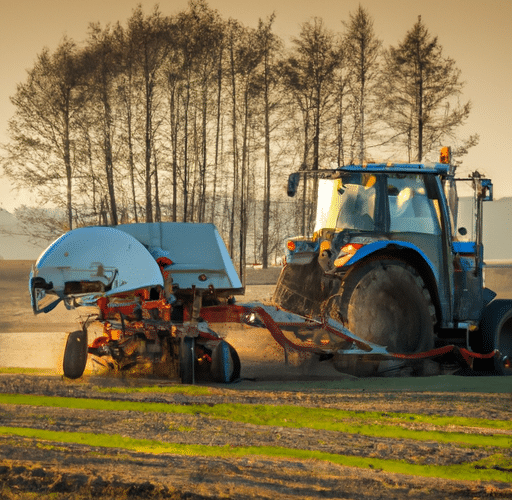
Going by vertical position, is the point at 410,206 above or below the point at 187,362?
above

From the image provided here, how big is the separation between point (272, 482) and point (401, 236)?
445 cm

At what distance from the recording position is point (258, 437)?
5.09 m

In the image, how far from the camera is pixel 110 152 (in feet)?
86.5

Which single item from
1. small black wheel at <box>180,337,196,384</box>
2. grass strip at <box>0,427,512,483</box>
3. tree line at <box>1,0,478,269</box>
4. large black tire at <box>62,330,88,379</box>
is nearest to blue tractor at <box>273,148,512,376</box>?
small black wheel at <box>180,337,196,384</box>

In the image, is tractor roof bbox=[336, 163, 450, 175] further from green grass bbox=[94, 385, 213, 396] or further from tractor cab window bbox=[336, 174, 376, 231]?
green grass bbox=[94, 385, 213, 396]

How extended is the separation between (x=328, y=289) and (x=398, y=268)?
2.68 feet

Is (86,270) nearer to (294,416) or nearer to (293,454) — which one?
(294,416)

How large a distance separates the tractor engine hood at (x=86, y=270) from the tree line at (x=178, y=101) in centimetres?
1876

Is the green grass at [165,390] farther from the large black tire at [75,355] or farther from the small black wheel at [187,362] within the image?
the large black tire at [75,355]

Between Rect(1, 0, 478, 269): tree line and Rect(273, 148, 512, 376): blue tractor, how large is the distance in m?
17.2

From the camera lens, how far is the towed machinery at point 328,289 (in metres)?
6.96

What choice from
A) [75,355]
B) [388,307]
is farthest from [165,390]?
[388,307]

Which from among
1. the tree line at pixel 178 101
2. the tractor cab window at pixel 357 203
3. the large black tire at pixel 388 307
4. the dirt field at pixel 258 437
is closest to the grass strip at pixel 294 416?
the dirt field at pixel 258 437

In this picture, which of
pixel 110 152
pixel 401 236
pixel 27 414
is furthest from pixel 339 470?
pixel 110 152
